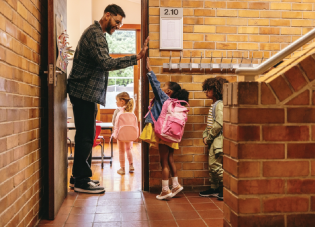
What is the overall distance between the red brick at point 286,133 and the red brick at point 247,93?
0.13 meters

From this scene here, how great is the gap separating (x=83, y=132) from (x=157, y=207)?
3.26 ft

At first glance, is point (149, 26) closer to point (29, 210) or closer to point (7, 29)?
point (7, 29)

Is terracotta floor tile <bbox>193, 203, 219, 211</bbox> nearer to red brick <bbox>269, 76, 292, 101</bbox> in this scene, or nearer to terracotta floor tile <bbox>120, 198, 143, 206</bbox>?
terracotta floor tile <bbox>120, 198, 143, 206</bbox>

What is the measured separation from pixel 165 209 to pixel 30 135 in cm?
124

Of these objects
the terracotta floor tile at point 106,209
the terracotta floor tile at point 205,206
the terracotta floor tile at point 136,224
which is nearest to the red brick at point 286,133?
the terracotta floor tile at point 136,224

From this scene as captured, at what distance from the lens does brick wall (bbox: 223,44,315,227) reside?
1.29 m

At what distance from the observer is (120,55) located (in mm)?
7988

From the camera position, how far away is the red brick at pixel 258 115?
129 centimetres

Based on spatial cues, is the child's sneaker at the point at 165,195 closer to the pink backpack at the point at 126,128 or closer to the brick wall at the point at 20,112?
the brick wall at the point at 20,112

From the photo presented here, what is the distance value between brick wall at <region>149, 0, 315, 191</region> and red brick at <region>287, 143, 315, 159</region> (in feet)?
6.41

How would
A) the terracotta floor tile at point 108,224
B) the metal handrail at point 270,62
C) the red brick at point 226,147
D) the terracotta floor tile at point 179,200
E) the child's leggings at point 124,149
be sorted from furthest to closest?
1. the child's leggings at point 124,149
2. the terracotta floor tile at point 179,200
3. the terracotta floor tile at point 108,224
4. the red brick at point 226,147
5. the metal handrail at point 270,62

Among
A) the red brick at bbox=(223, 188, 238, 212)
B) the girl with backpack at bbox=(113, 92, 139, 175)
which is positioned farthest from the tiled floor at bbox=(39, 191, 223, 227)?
the girl with backpack at bbox=(113, 92, 139, 175)

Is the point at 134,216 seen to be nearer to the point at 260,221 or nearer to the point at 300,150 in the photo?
the point at 260,221

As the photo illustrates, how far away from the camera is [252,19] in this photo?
3.31m
